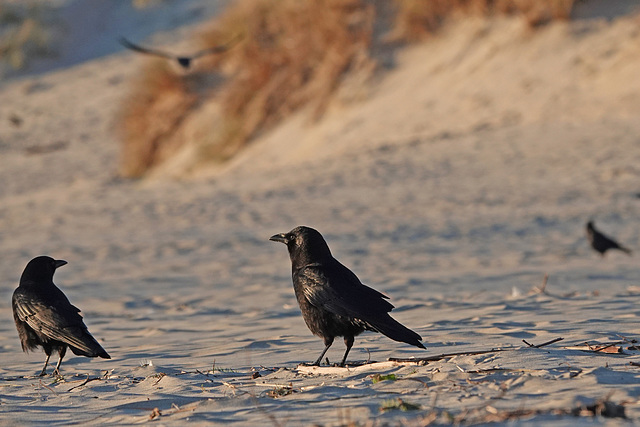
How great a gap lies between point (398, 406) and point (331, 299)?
4.15 feet

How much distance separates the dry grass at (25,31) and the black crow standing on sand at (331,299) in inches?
1382

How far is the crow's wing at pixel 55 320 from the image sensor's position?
203 inches

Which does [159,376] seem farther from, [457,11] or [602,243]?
[457,11]

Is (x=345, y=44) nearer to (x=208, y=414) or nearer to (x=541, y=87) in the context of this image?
(x=541, y=87)

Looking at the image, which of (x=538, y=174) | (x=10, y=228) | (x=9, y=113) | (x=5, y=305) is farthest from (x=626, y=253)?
(x=9, y=113)

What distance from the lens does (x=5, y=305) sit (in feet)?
30.8

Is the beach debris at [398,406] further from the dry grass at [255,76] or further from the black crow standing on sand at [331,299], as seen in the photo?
the dry grass at [255,76]

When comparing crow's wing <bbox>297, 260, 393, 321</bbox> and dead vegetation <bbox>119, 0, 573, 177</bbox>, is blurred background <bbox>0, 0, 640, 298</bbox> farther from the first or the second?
crow's wing <bbox>297, 260, 393, 321</bbox>

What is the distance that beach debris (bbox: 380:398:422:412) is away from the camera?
3748mm

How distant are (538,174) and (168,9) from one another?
28.8 m

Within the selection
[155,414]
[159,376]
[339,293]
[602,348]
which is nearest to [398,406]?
[155,414]

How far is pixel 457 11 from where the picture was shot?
20656mm

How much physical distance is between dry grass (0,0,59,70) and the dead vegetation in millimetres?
14410

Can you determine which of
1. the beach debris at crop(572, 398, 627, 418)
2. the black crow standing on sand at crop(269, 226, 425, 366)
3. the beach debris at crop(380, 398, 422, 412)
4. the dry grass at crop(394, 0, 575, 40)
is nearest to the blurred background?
the dry grass at crop(394, 0, 575, 40)
